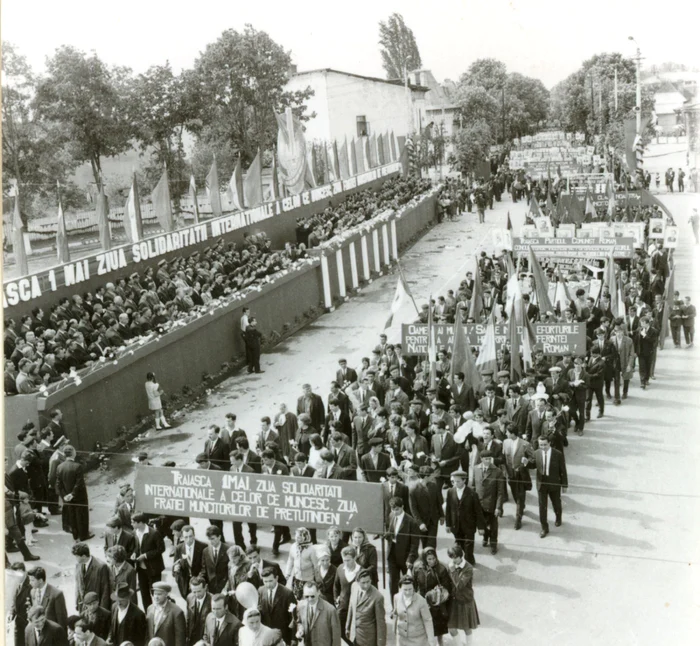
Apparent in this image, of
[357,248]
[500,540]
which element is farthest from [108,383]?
[357,248]

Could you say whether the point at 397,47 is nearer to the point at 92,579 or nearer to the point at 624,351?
the point at 624,351

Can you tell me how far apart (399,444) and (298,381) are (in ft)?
26.1

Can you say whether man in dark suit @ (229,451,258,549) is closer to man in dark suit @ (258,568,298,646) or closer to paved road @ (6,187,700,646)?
paved road @ (6,187,700,646)

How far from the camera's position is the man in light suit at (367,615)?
842 centimetres

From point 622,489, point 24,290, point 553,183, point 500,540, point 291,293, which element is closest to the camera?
point 500,540

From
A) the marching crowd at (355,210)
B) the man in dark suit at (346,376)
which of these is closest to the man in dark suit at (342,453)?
the man in dark suit at (346,376)

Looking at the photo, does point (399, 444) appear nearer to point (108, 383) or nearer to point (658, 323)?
point (108, 383)

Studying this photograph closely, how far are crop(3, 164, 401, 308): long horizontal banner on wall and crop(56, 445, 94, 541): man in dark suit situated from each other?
705cm

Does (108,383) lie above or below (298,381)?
above

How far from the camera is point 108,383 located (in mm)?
16203

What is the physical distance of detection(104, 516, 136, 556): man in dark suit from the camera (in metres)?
9.98

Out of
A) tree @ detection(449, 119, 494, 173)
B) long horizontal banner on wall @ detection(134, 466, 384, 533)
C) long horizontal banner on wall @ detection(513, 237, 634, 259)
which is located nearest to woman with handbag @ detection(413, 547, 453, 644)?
long horizontal banner on wall @ detection(134, 466, 384, 533)

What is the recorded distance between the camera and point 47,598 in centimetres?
870

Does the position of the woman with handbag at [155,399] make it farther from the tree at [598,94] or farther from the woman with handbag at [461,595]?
the tree at [598,94]
